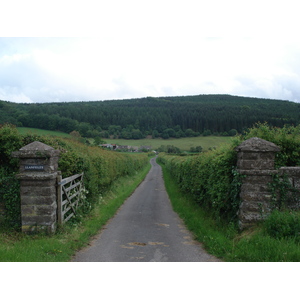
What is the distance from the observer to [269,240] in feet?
17.5

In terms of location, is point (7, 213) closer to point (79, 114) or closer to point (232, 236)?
point (232, 236)

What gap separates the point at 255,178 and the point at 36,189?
5501mm

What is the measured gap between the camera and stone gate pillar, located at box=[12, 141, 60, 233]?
6.75m

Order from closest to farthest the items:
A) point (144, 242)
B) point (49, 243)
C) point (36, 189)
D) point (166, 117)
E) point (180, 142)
Answer: point (49, 243)
point (36, 189)
point (144, 242)
point (180, 142)
point (166, 117)

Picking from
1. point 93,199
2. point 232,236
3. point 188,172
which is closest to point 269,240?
point 232,236

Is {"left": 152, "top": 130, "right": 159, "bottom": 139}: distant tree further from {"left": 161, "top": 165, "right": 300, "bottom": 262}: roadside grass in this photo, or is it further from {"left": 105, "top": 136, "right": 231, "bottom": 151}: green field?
{"left": 161, "top": 165, "right": 300, "bottom": 262}: roadside grass

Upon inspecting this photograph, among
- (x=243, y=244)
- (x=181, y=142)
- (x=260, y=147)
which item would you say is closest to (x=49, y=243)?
(x=243, y=244)

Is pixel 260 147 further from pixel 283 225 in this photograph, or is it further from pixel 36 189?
pixel 36 189

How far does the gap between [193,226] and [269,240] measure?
3347 mm

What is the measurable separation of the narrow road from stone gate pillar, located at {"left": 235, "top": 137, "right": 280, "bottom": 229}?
1472 millimetres

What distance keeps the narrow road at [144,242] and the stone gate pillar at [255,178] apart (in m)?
1.47

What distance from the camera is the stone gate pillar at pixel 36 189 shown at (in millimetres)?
6750

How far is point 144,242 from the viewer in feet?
22.8

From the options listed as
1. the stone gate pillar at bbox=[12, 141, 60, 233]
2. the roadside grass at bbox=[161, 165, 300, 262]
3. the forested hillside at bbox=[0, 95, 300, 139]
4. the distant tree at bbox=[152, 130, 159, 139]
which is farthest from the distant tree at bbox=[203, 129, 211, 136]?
the stone gate pillar at bbox=[12, 141, 60, 233]
